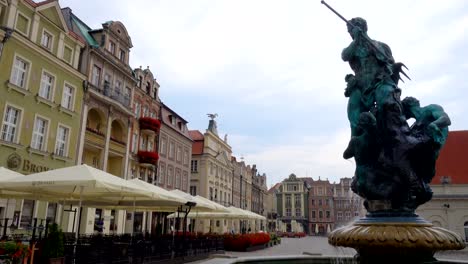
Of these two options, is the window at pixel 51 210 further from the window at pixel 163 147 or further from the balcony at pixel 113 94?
the window at pixel 163 147

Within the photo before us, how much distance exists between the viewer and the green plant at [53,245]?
9.67m

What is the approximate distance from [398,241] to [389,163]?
1.55 meters

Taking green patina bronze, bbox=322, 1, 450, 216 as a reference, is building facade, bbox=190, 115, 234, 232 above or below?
above

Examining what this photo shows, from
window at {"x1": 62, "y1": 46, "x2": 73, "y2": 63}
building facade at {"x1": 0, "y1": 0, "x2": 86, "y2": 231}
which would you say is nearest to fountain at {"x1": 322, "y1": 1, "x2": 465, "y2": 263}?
building facade at {"x1": 0, "y1": 0, "x2": 86, "y2": 231}

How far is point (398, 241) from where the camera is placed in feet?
14.9

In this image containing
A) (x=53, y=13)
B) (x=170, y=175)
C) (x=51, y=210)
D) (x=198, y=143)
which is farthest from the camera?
(x=198, y=143)

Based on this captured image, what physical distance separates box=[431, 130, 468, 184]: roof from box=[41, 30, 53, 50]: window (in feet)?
116

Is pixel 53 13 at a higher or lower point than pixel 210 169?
higher

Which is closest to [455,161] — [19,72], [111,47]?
[111,47]

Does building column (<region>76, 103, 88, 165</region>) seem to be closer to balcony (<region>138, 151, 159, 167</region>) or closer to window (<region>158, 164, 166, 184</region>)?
balcony (<region>138, 151, 159, 167</region>)

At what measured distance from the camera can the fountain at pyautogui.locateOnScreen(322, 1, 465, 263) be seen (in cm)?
468

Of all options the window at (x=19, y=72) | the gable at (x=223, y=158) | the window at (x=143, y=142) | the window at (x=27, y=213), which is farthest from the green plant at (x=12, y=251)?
the gable at (x=223, y=158)

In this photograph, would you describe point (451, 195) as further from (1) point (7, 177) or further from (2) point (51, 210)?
(1) point (7, 177)

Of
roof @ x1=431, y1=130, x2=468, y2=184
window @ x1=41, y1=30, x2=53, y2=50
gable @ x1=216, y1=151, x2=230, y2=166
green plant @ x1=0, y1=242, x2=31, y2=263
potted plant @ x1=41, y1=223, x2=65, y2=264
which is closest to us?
green plant @ x1=0, y1=242, x2=31, y2=263
